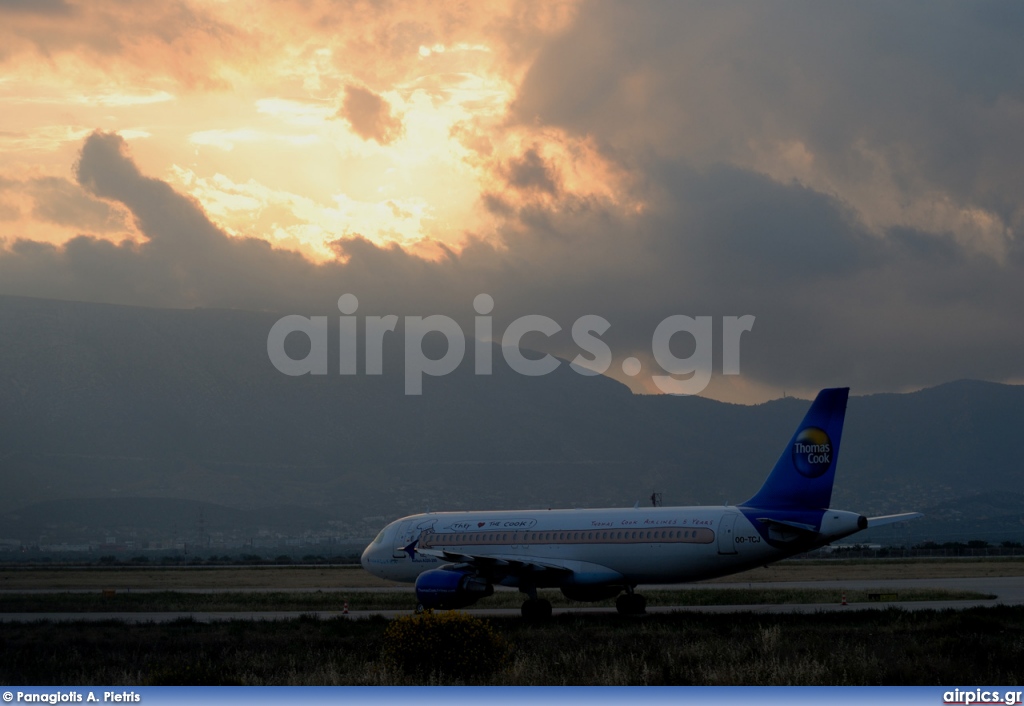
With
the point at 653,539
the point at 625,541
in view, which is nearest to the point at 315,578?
the point at 625,541

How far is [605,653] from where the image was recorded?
24.7m

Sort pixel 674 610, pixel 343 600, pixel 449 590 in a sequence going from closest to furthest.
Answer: pixel 449 590
pixel 674 610
pixel 343 600

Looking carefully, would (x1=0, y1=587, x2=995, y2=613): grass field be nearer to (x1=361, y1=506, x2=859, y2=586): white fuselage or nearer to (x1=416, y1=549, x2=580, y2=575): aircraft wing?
(x1=361, y1=506, x2=859, y2=586): white fuselage

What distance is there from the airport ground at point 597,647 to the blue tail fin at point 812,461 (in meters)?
3.47

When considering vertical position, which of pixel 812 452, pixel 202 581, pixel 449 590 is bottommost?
pixel 202 581

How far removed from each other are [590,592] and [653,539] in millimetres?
3154

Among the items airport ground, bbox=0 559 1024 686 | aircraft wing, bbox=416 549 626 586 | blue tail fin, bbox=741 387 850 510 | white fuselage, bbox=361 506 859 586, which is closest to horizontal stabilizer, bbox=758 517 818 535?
white fuselage, bbox=361 506 859 586

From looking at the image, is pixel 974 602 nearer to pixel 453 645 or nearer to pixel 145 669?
pixel 453 645

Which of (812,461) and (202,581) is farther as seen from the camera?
(202,581)

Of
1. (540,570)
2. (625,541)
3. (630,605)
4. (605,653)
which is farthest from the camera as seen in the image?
(540,570)

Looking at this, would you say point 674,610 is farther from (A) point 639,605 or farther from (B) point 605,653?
(B) point 605,653

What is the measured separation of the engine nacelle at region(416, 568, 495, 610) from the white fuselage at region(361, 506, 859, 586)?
1698mm

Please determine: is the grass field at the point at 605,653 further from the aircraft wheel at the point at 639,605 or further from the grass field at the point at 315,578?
the grass field at the point at 315,578

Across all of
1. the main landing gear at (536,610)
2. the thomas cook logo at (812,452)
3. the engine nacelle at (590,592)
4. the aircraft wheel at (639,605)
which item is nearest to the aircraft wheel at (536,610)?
the main landing gear at (536,610)
